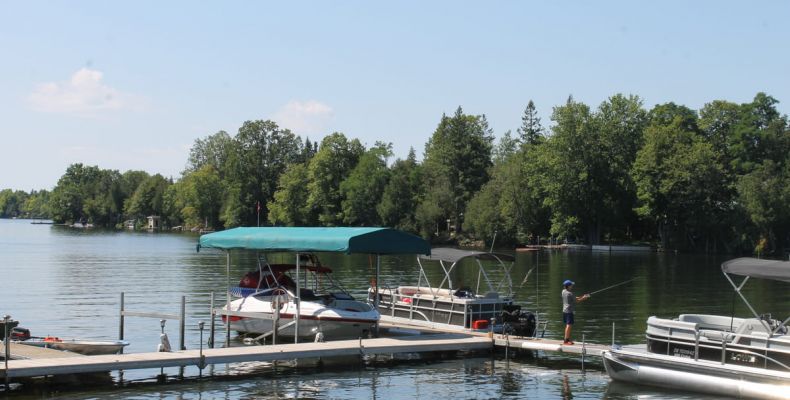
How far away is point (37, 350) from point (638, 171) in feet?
311

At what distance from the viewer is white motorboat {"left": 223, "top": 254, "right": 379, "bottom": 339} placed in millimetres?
27531

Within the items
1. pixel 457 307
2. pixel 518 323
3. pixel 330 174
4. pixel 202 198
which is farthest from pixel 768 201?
pixel 202 198

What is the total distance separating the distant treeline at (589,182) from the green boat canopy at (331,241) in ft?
203

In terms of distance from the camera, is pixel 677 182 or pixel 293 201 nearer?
pixel 677 182

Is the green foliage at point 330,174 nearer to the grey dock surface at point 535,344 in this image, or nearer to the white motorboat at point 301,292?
the white motorboat at point 301,292

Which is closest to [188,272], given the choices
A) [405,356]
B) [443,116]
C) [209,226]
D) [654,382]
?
[405,356]

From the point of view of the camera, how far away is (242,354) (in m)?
23.4

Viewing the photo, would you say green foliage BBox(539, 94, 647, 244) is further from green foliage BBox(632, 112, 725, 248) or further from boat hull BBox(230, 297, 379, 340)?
boat hull BBox(230, 297, 379, 340)

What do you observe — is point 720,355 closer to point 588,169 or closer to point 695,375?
point 695,375

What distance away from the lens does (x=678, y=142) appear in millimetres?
108062

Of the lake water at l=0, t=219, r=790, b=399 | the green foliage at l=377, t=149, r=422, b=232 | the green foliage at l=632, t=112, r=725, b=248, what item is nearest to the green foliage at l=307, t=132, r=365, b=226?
the green foliage at l=377, t=149, r=422, b=232

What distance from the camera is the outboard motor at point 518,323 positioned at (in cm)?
2769

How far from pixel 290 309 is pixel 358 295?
17.0 metres

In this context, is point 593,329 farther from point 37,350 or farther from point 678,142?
point 678,142
